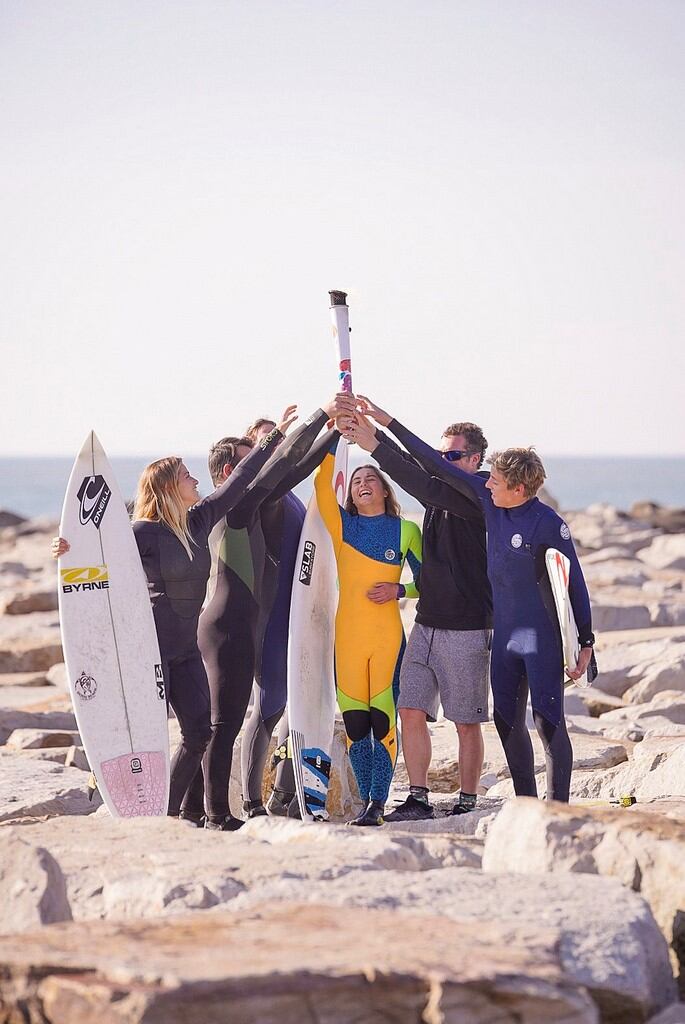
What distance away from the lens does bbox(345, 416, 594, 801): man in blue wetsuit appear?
5.52 metres

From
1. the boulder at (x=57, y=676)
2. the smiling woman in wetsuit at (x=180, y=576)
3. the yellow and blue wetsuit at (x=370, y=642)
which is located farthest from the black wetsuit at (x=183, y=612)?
the boulder at (x=57, y=676)

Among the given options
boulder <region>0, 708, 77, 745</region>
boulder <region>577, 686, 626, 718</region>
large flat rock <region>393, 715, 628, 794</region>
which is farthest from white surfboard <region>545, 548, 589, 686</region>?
boulder <region>0, 708, 77, 745</region>

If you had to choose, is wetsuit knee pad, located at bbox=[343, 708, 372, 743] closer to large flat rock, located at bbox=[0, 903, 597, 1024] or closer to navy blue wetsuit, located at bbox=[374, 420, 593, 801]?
navy blue wetsuit, located at bbox=[374, 420, 593, 801]

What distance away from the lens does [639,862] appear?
12.7ft

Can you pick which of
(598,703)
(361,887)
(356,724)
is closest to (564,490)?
(598,703)

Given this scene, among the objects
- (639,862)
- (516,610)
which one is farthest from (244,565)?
(639,862)

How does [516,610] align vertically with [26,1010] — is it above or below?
above

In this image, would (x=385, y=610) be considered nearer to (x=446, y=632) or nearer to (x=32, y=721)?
(x=446, y=632)

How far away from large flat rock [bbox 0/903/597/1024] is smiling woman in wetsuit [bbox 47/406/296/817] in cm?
251

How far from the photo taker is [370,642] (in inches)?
232

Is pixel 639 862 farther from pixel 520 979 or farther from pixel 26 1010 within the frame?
pixel 26 1010

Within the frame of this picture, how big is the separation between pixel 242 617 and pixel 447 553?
1003 millimetres

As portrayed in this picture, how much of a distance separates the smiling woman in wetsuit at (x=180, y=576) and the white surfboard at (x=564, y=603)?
58.9 inches

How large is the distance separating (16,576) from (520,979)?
22686mm
